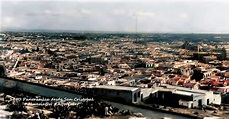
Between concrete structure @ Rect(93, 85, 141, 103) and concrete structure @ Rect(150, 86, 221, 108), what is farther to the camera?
concrete structure @ Rect(93, 85, 141, 103)

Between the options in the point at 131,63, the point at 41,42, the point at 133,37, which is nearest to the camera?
the point at 131,63

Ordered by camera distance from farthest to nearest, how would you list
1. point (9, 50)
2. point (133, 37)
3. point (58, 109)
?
point (133, 37) < point (9, 50) < point (58, 109)

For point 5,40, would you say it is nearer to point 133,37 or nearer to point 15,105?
point 133,37

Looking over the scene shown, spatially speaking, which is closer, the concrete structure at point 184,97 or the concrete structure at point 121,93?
the concrete structure at point 184,97

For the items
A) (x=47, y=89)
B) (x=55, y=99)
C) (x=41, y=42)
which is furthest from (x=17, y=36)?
(x=55, y=99)

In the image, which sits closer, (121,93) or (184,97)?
(184,97)

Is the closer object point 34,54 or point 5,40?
point 34,54

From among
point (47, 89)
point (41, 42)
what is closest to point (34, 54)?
point (41, 42)
